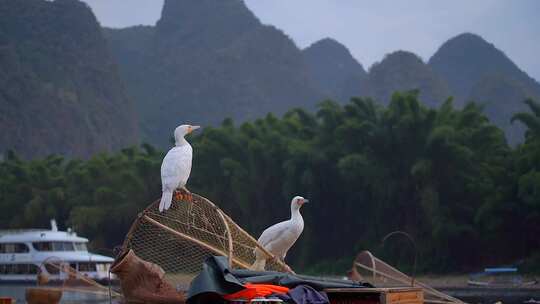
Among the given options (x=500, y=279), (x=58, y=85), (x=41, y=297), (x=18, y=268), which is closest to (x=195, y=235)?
(x=41, y=297)

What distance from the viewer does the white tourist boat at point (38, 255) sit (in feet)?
86.2

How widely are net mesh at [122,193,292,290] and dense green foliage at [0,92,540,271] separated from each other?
16328 mm

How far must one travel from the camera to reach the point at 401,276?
1423cm

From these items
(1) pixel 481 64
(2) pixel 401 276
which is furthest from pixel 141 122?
(2) pixel 401 276

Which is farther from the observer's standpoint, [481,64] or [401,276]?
[481,64]

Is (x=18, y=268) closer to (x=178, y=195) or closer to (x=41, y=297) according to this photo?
(x=41, y=297)

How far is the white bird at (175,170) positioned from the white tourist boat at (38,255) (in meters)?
17.5

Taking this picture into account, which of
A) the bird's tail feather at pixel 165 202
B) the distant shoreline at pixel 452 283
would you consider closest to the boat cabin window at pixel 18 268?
the distant shoreline at pixel 452 283

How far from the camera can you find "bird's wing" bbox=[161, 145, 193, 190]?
8.69 metres

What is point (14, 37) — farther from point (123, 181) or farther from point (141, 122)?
point (123, 181)

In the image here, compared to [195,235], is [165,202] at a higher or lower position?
higher

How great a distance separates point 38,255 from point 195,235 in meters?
19.3

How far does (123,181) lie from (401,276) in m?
23.5

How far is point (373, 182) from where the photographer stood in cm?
2805
